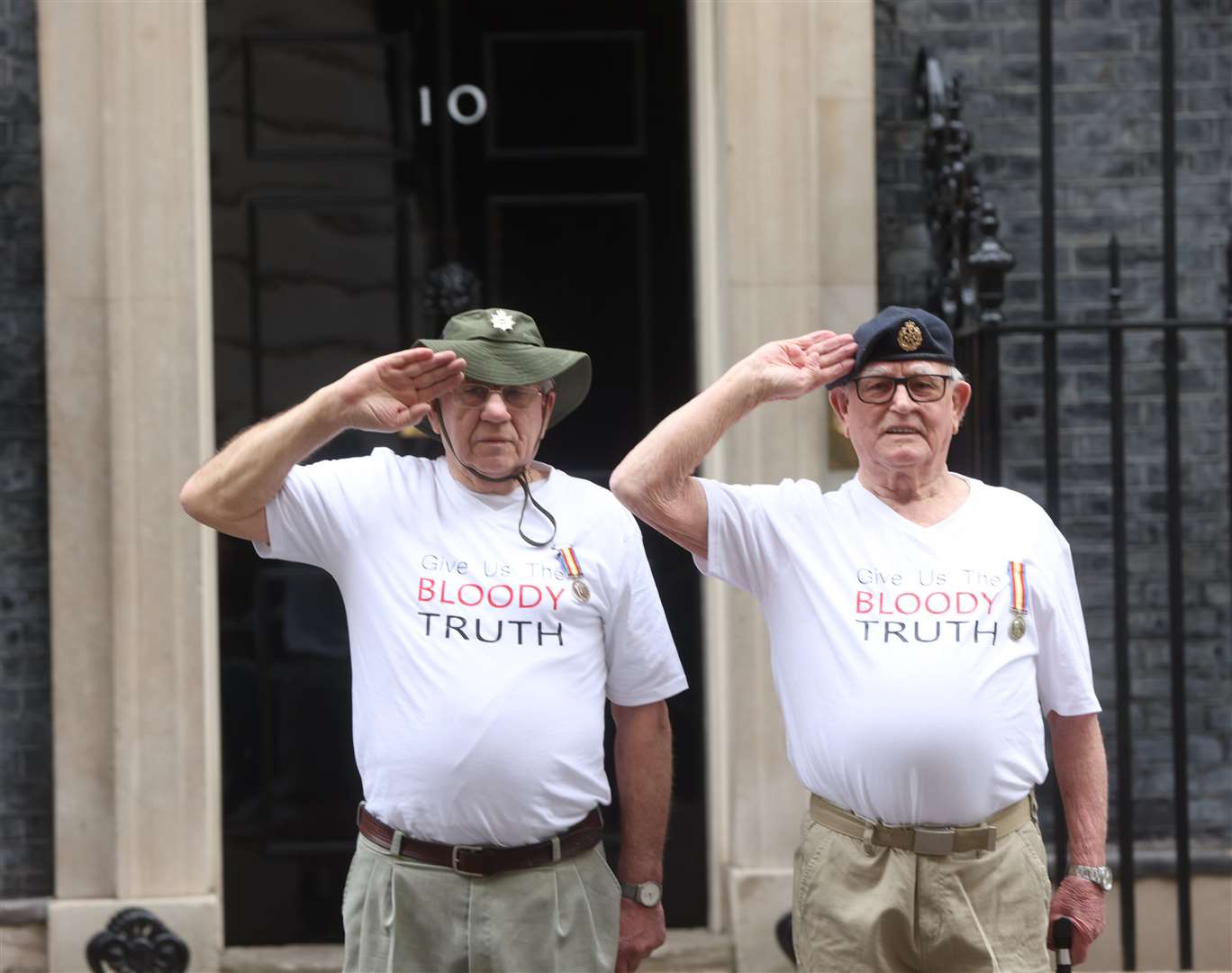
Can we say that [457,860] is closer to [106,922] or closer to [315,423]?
[315,423]

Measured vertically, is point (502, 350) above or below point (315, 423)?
above

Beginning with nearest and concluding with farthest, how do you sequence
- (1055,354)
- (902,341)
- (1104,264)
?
(902,341) < (1055,354) < (1104,264)

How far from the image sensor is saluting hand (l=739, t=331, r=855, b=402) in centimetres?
313

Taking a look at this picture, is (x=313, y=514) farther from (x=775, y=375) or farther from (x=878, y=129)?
(x=878, y=129)

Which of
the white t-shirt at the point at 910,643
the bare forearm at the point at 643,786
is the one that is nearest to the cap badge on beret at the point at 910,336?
the white t-shirt at the point at 910,643

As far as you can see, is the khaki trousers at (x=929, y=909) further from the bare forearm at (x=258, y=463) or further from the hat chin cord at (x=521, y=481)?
the bare forearm at (x=258, y=463)

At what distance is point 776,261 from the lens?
5.00 metres

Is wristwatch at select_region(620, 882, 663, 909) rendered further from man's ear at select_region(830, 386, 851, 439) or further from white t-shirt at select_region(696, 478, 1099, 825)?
man's ear at select_region(830, 386, 851, 439)

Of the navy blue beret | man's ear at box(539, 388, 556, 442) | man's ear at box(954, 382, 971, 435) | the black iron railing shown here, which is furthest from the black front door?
the navy blue beret

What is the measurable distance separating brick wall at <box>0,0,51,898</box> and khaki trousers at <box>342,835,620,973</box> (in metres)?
2.27

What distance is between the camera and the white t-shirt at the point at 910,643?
9.76 feet

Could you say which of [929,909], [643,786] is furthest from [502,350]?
[929,909]

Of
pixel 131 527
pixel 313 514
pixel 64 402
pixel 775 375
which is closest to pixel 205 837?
pixel 131 527

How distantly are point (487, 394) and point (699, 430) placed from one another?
391mm
